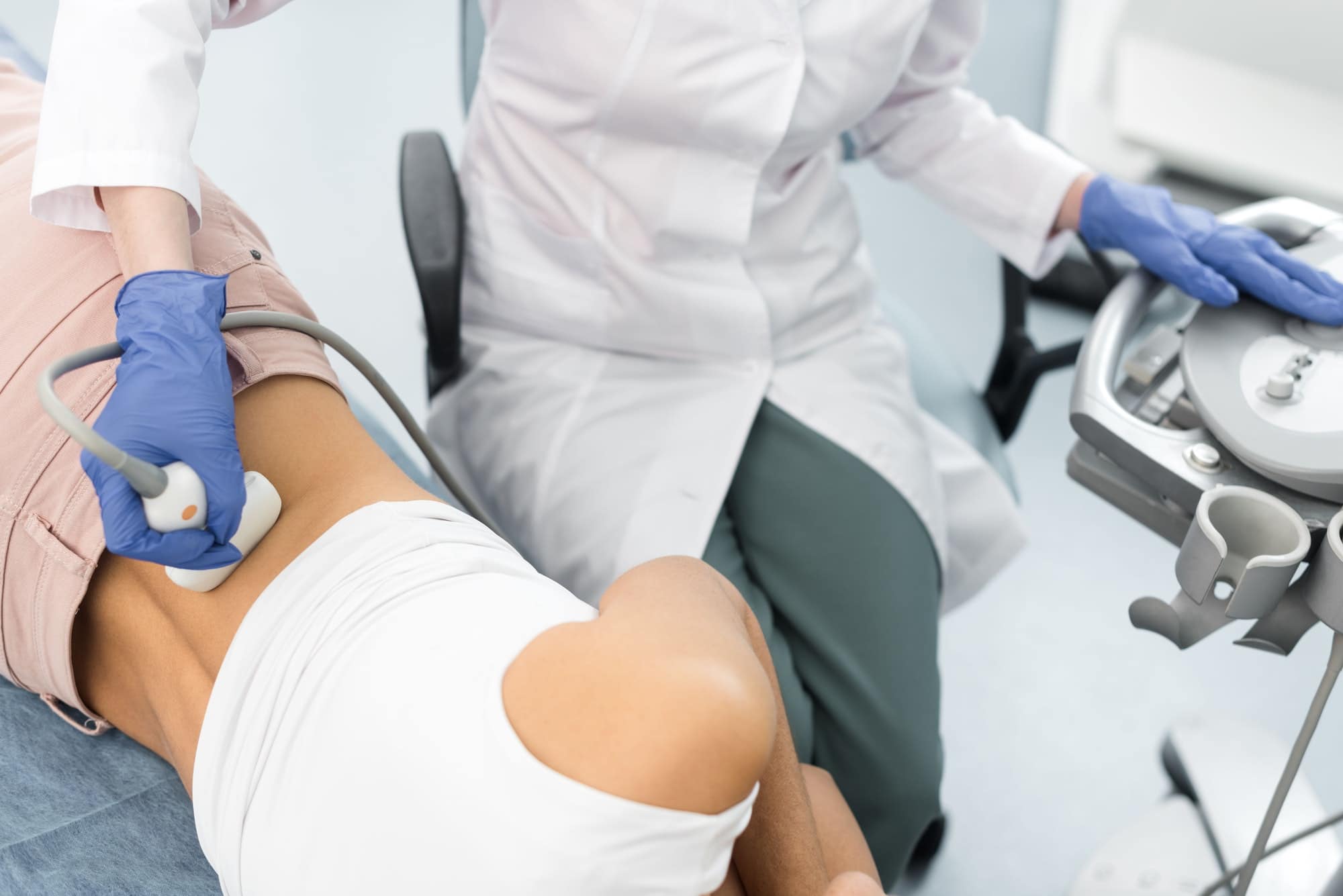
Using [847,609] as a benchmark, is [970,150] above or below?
above

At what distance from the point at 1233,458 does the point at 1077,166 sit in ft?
1.71

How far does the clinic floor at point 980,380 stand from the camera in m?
1.53

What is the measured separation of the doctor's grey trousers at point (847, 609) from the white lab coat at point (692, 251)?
0.05 meters

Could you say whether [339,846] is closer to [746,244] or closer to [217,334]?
[217,334]

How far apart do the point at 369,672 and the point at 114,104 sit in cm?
46

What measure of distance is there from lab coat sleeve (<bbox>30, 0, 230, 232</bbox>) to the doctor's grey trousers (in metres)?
0.64

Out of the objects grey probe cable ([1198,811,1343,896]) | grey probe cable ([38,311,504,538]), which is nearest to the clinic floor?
grey probe cable ([1198,811,1343,896])

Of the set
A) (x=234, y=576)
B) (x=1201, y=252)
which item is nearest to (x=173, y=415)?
(x=234, y=576)

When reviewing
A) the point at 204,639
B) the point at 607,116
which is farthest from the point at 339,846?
the point at 607,116

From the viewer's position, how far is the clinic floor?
1.53 metres

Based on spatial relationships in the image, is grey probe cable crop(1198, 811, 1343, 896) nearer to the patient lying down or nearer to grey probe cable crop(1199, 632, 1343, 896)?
grey probe cable crop(1199, 632, 1343, 896)

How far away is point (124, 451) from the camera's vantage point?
0.65 meters

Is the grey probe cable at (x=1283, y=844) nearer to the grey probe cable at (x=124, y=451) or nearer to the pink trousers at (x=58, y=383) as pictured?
the grey probe cable at (x=124, y=451)

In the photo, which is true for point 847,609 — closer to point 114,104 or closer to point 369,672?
point 369,672
